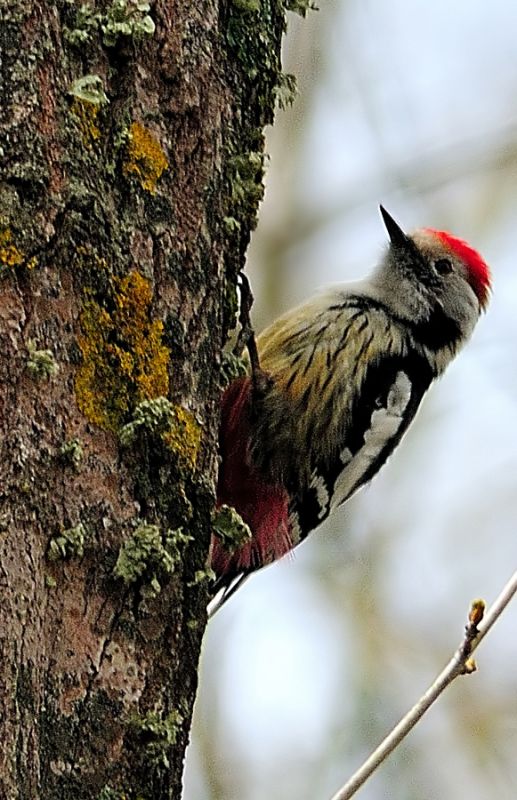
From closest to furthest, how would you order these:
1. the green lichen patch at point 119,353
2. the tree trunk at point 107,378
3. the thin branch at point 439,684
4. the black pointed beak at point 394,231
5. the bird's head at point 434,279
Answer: the tree trunk at point 107,378 → the green lichen patch at point 119,353 → the thin branch at point 439,684 → the bird's head at point 434,279 → the black pointed beak at point 394,231

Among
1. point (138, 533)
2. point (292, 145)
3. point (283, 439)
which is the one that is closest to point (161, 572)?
point (138, 533)

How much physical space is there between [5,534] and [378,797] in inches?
162

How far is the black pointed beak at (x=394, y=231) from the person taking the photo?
3400mm

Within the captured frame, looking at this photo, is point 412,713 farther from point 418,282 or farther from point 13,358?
point 418,282

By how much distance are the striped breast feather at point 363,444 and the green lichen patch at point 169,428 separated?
4.42ft

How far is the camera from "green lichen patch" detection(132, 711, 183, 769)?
145 cm

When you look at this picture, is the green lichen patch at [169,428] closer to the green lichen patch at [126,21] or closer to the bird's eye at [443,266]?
the green lichen patch at [126,21]

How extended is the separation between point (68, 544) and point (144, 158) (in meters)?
0.53

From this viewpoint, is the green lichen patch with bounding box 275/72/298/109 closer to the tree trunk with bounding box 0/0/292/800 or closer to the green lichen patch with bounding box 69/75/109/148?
the tree trunk with bounding box 0/0/292/800

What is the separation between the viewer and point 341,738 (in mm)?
5152

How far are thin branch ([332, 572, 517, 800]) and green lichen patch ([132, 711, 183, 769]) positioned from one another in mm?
357

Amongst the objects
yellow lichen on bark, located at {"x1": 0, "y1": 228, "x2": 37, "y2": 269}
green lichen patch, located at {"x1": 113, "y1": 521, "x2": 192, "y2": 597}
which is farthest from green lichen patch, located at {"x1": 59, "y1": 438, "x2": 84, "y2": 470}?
yellow lichen on bark, located at {"x1": 0, "y1": 228, "x2": 37, "y2": 269}

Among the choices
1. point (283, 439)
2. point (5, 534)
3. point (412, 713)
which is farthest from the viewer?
point (283, 439)

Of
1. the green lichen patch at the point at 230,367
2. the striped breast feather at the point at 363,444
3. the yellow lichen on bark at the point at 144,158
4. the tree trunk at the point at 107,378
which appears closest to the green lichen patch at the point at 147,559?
the tree trunk at the point at 107,378
